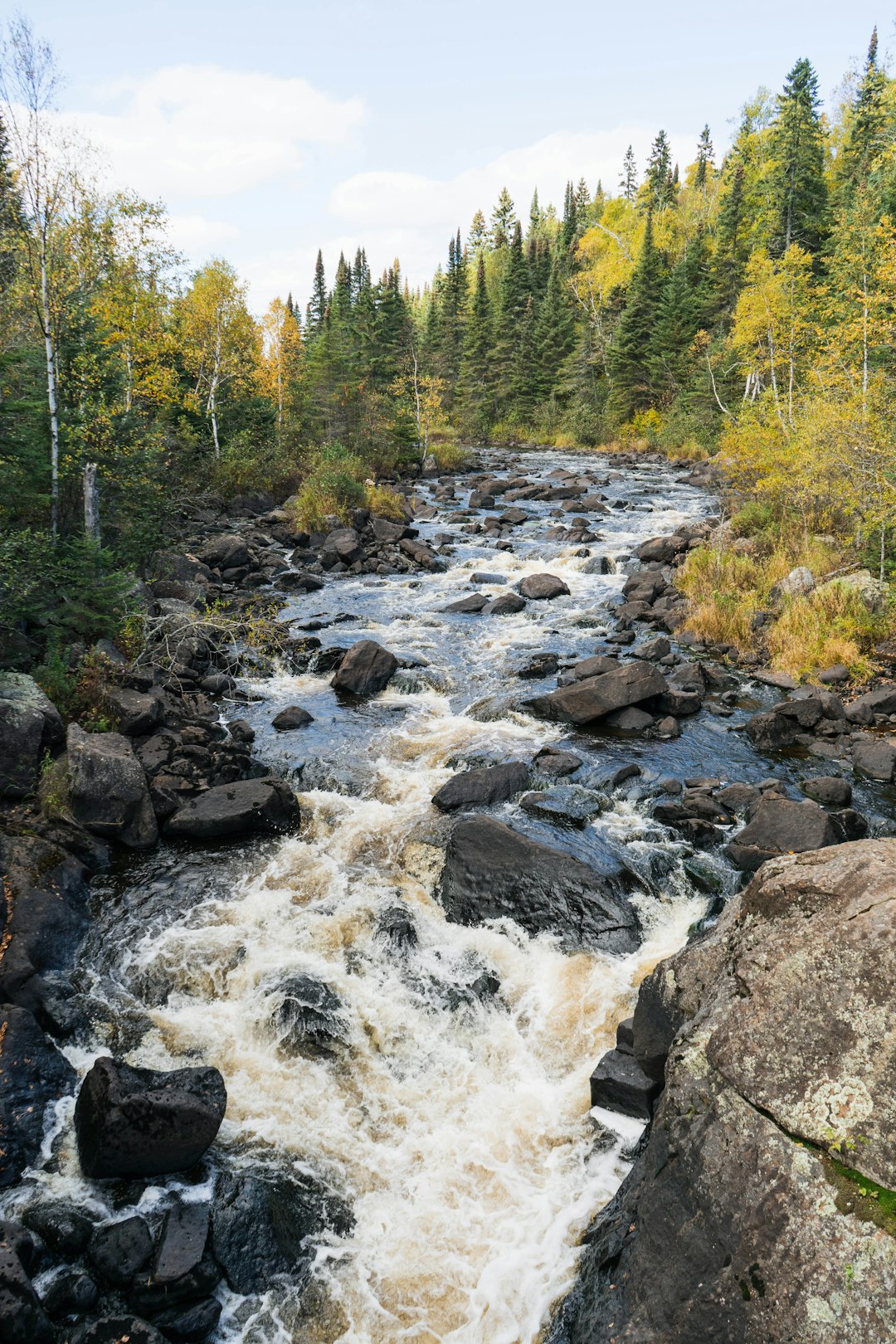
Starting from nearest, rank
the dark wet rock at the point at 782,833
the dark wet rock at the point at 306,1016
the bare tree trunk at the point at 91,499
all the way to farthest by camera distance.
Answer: the dark wet rock at the point at 306,1016 → the dark wet rock at the point at 782,833 → the bare tree trunk at the point at 91,499

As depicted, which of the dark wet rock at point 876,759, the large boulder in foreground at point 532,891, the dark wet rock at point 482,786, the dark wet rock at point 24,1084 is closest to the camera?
the dark wet rock at point 24,1084

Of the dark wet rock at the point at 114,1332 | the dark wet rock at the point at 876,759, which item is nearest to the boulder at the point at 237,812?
the dark wet rock at the point at 114,1332

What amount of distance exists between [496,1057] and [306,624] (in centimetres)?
1420

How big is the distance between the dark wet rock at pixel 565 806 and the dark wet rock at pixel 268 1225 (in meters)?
6.00

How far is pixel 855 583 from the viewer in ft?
53.9

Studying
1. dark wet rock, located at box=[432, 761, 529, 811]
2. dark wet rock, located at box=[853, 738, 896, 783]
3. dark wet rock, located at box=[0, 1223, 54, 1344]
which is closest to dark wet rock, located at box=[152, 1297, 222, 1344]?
dark wet rock, located at box=[0, 1223, 54, 1344]

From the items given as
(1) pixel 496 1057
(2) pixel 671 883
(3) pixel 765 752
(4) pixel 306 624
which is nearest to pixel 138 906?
(1) pixel 496 1057

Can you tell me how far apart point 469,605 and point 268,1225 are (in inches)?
670

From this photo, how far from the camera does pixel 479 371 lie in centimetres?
7019

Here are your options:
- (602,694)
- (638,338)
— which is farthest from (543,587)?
(638,338)

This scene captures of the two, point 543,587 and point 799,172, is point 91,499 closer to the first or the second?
point 543,587

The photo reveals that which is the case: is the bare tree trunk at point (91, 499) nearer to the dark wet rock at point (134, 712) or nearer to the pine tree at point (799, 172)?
the dark wet rock at point (134, 712)

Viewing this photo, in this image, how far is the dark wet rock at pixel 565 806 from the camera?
35.4 feet

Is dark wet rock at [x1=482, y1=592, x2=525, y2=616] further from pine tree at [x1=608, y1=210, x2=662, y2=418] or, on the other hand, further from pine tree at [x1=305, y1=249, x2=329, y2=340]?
pine tree at [x1=305, y1=249, x2=329, y2=340]
